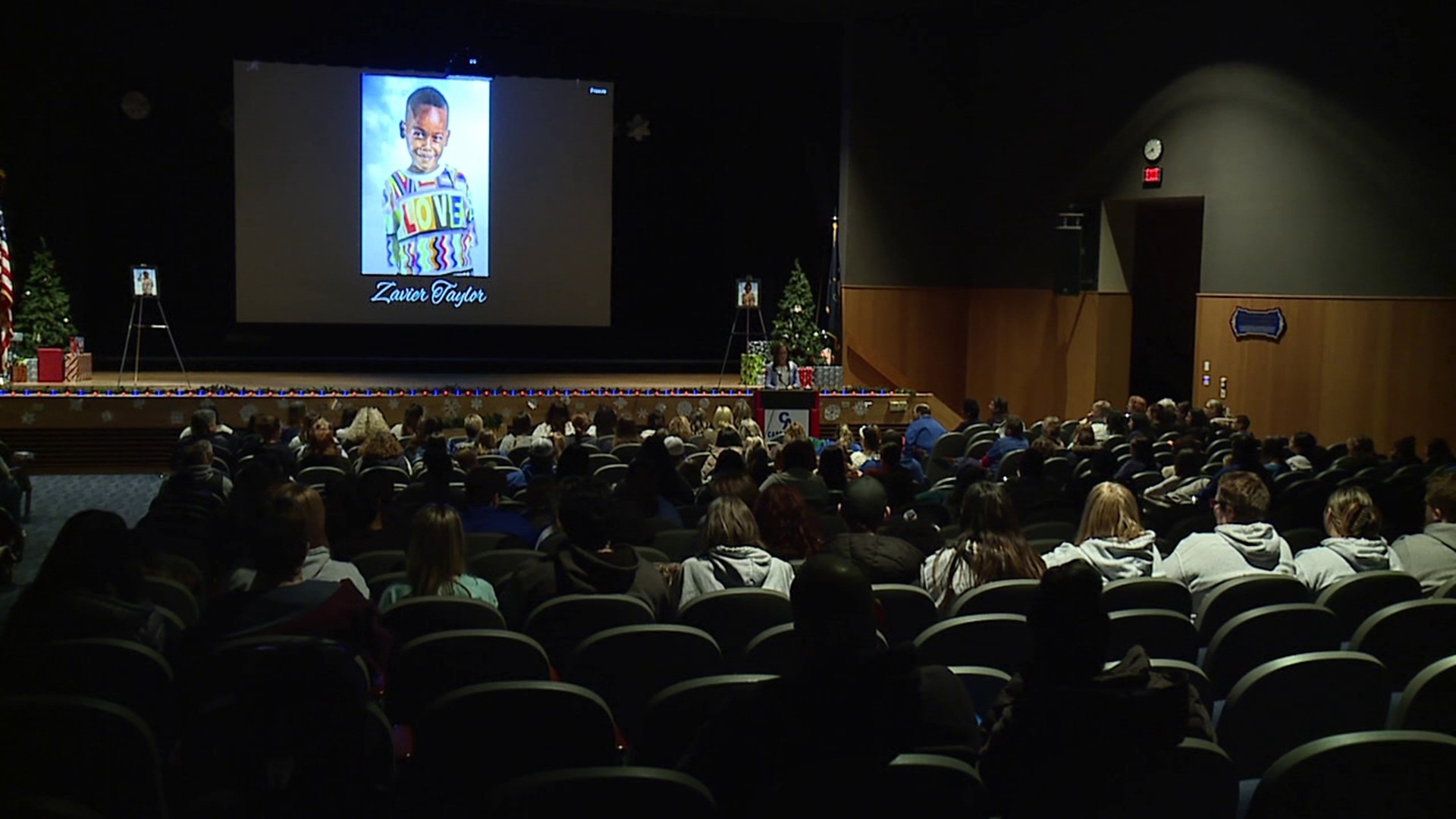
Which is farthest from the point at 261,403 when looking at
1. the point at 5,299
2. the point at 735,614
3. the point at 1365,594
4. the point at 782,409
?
the point at 1365,594

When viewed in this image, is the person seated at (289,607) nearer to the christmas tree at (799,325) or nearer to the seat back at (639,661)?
the seat back at (639,661)

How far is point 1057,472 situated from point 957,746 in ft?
20.9

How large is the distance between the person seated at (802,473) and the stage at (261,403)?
22.9ft

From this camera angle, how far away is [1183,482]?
7945 millimetres

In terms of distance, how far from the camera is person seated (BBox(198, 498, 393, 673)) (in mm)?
3492

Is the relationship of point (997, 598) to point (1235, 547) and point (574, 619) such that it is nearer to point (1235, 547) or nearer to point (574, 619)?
point (1235, 547)

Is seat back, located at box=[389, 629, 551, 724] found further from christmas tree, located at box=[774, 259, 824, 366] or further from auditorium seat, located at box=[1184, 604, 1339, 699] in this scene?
christmas tree, located at box=[774, 259, 824, 366]

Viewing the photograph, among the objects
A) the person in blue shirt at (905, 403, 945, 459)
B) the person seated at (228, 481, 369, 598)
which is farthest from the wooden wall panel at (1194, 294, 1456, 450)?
the person seated at (228, 481, 369, 598)

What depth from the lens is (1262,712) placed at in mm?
3547

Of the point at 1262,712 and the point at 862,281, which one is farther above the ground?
the point at 862,281

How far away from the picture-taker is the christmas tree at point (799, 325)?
17.2m

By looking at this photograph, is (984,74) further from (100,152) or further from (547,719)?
(547,719)

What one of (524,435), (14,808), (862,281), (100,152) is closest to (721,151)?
(862,281)

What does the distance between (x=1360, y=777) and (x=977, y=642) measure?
1478 millimetres
